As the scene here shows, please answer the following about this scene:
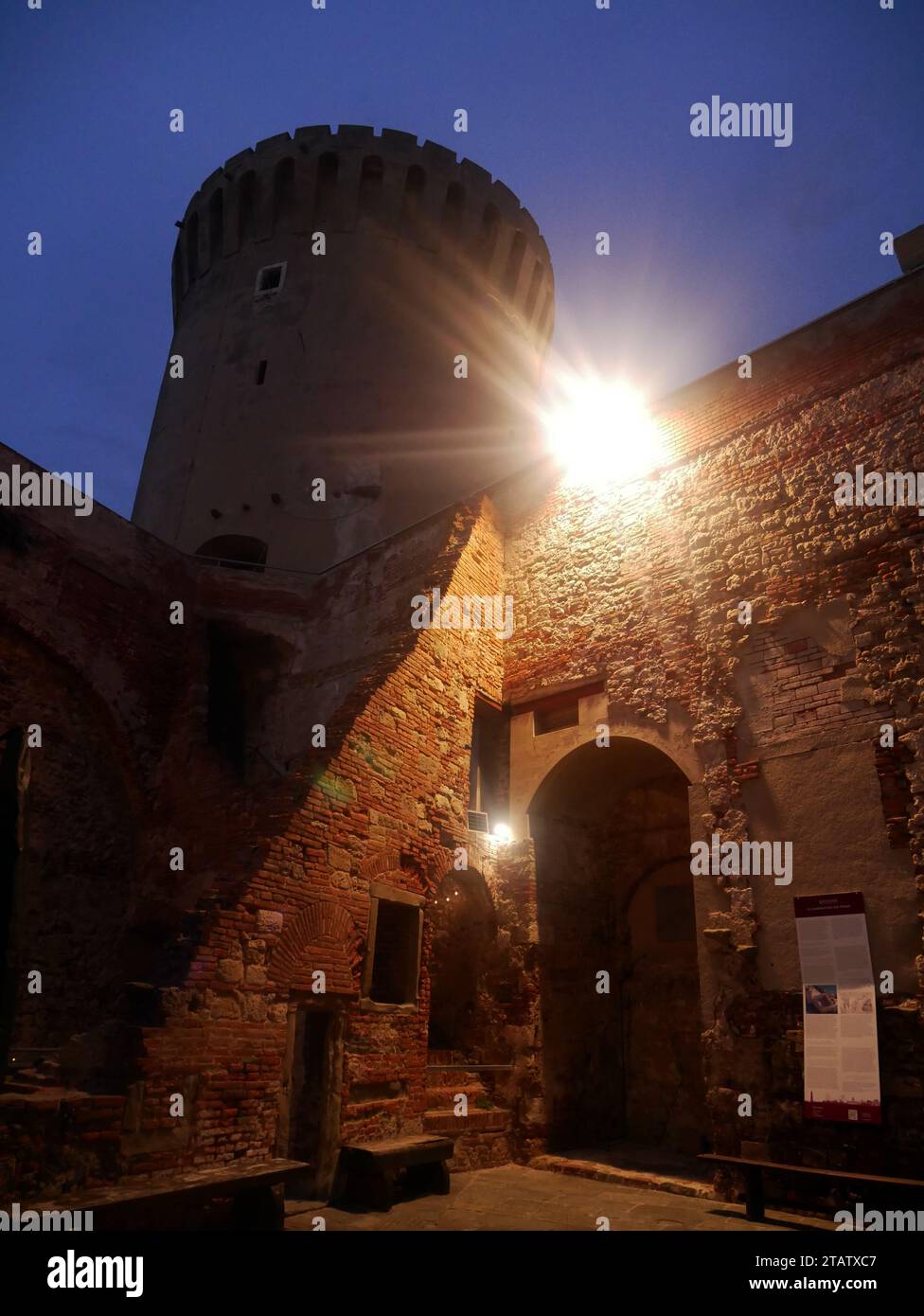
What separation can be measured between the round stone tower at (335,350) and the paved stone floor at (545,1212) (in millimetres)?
10746

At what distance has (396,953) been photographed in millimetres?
8445

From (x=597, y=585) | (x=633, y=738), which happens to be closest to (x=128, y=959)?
(x=633, y=738)

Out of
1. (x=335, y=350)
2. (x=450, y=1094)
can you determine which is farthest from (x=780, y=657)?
(x=335, y=350)

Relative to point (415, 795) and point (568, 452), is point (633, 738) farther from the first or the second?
point (568, 452)

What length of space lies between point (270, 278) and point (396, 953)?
600 inches

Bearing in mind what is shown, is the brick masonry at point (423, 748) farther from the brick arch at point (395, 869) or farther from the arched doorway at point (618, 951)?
the arched doorway at point (618, 951)

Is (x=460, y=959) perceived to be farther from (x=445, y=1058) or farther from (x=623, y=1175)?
(x=623, y=1175)

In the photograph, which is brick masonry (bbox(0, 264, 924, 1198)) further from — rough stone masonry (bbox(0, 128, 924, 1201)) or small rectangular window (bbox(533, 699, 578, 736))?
small rectangular window (bbox(533, 699, 578, 736))

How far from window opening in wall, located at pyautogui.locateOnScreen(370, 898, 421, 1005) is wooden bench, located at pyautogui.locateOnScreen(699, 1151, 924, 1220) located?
2.99 meters

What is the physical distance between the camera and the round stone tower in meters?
16.3

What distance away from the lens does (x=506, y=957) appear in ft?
31.0

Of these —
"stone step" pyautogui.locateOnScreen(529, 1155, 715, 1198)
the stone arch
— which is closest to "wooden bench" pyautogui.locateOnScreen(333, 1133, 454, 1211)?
"stone step" pyautogui.locateOnScreen(529, 1155, 715, 1198)

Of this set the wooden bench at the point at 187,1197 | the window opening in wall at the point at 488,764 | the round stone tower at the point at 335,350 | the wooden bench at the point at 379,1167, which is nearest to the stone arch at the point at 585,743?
the window opening in wall at the point at 488,764

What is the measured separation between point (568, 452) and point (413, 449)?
21.3ft
